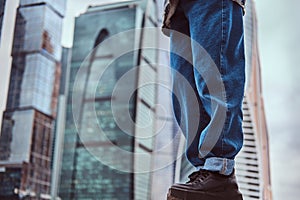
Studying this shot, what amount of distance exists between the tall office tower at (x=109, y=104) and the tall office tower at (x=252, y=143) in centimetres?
89

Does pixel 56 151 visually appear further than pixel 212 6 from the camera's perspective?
Yes

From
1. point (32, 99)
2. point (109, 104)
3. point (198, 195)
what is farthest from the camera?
point (109, 104)

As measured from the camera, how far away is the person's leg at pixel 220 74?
2.29ft

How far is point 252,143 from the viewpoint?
1.55 metres

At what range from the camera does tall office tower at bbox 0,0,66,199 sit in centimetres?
229

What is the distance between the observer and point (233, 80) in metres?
0.73

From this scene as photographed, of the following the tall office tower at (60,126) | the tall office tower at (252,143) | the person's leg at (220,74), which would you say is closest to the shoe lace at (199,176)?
the person's leg at (220,74)

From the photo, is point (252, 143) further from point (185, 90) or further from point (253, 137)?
point (185, 90)

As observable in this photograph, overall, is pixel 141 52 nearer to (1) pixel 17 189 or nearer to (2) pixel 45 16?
(2) pixel 45 16

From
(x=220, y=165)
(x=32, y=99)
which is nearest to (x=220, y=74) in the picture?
(x=220, y=165)

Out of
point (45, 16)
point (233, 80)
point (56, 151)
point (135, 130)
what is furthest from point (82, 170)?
point (233, 80)

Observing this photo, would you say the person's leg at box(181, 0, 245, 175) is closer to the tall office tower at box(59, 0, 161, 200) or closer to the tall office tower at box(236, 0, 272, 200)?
the tall office tower at box(236, 0, 272, 200)

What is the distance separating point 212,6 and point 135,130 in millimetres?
2101

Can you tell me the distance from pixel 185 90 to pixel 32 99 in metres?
1.71
